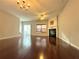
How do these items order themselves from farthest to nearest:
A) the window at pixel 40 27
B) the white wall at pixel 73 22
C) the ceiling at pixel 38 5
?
1. the window at pixel 40 27
2. the ceiling at pixel 38 5
3. the white wall at pixel 73 22

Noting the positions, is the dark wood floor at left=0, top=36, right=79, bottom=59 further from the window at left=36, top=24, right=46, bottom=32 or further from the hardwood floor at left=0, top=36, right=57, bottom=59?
the window at left=36, top=24, right=46, bottom=32

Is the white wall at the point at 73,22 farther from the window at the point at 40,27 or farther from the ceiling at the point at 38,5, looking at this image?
the window at the point at 40,27

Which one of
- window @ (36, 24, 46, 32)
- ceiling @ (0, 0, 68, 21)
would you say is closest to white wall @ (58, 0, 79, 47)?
ceiling @ (0, 0, 68, 21)

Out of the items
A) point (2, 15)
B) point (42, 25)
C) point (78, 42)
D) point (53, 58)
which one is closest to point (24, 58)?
point (53, 58)

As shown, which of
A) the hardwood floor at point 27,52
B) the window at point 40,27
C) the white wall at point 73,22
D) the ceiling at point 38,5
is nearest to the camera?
the hardwood floor at point 27,52

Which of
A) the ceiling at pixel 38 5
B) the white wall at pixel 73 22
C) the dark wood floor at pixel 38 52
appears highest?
the ceiling at pixel 38 5

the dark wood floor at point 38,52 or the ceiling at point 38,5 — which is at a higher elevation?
the ceiling at point 38,5

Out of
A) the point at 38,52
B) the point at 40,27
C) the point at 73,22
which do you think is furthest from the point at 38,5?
the point at 40,27

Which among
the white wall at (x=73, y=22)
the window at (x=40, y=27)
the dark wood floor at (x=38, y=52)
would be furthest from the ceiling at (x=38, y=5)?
the window at (x=40, y=27)

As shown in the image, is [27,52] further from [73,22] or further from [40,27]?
[40,27]

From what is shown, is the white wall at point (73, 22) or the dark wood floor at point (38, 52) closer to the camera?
the dark wood floor at point (38, 52)

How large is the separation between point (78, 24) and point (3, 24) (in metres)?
6.57

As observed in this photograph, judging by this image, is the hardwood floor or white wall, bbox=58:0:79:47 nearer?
the hardwood floor

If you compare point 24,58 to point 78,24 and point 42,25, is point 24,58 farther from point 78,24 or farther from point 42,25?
point 42,25
